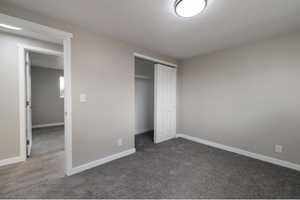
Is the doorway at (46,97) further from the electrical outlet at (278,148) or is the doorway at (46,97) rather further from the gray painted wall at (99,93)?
the electrical outlet at (278,148)

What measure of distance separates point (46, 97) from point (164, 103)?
506 centimetres

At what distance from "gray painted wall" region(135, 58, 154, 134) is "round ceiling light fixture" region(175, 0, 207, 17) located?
8.23 ft

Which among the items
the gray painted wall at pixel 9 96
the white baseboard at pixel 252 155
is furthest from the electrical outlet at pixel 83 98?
the white baseboard at pixel 252 155

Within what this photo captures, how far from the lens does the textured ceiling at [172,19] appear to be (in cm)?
152

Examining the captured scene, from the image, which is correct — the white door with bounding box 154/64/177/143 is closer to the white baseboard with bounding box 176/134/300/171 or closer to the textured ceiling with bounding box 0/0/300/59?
the white baseboard with bounding box 176/134/300/171

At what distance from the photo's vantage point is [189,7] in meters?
1.49

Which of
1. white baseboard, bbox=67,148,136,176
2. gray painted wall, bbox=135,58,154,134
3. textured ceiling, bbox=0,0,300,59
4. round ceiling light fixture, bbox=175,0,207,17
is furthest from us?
gray painted wall, bbox=135,58,154,134

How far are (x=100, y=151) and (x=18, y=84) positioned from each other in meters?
1.91

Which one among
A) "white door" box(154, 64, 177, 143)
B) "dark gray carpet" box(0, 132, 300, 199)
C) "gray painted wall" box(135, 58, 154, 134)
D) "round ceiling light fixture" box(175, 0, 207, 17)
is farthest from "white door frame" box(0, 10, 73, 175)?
"gray painted wall" box(135, 58, 154, 134)

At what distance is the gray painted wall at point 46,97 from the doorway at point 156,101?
12.8 feet

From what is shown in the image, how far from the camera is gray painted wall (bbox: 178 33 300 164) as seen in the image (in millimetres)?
2186

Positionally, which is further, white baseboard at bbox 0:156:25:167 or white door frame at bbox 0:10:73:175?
white baseboard at bbox 0:156:25:167

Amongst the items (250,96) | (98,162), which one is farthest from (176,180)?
(250,96)

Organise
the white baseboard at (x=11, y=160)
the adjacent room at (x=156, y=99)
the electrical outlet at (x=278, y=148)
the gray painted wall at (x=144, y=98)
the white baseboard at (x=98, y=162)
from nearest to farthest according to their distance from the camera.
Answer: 1. the adjacent room at (x=156, y=99)
2. the white baseboard at (x=98, y=162)
3. the white baseboard at (x=11, y=160)
4. the electrical outlet at (x=278, y=148)
5. the gray painted wall at (x=144, y=98)
